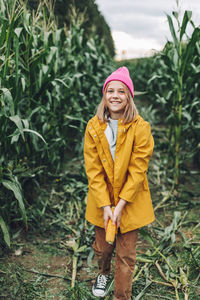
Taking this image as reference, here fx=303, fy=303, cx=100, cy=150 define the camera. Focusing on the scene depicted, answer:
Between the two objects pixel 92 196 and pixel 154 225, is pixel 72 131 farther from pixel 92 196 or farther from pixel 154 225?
pixel 92 196

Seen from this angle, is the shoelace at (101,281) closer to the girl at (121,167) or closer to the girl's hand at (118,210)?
the girl at (121,167)

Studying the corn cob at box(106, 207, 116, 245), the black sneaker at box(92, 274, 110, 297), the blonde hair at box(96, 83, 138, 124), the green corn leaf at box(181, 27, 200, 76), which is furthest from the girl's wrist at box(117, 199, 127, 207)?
the green corn leaf at box(181, 27, 200, 76)

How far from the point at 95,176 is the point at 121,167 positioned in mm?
170

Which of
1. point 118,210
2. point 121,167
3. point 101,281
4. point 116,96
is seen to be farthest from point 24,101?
Result: point 101,281

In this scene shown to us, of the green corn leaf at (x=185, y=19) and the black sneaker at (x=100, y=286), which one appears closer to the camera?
the black sneaker at (x=100, y=286)

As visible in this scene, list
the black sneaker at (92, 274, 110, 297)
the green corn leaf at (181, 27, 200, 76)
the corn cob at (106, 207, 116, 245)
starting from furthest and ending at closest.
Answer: the green corn leaf at (181, 27, 200, 76) < the black sneaker at (92, 274, 110, 297) < the corn cob at (106, 207, 116, 245)

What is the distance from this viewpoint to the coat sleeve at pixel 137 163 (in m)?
1.65

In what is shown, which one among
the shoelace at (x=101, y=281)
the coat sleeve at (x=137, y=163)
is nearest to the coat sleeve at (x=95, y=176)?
the coat sleeve at (x=137, y=163)

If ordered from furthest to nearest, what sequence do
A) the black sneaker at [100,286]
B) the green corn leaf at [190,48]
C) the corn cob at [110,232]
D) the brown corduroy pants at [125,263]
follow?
the green corn leaf at [190,48]
the black sneaker at [100,286]
the brown corduroy pants at [125,263]
the corn cob at [110,232]

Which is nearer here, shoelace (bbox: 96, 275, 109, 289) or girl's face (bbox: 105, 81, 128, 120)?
girl's face (bbox: 105, 81, 128, 120)

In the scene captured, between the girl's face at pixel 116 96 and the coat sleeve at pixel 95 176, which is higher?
the girl's face at pixel 116 96

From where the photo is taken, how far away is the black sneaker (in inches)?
77.3

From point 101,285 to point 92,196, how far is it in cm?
64

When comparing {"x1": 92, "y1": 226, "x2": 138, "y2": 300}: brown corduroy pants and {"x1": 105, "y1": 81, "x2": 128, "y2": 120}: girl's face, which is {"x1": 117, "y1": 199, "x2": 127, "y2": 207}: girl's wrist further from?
{"x1": 105, "y1": 81, "x2": 128, "y2": 120}: girl's face
